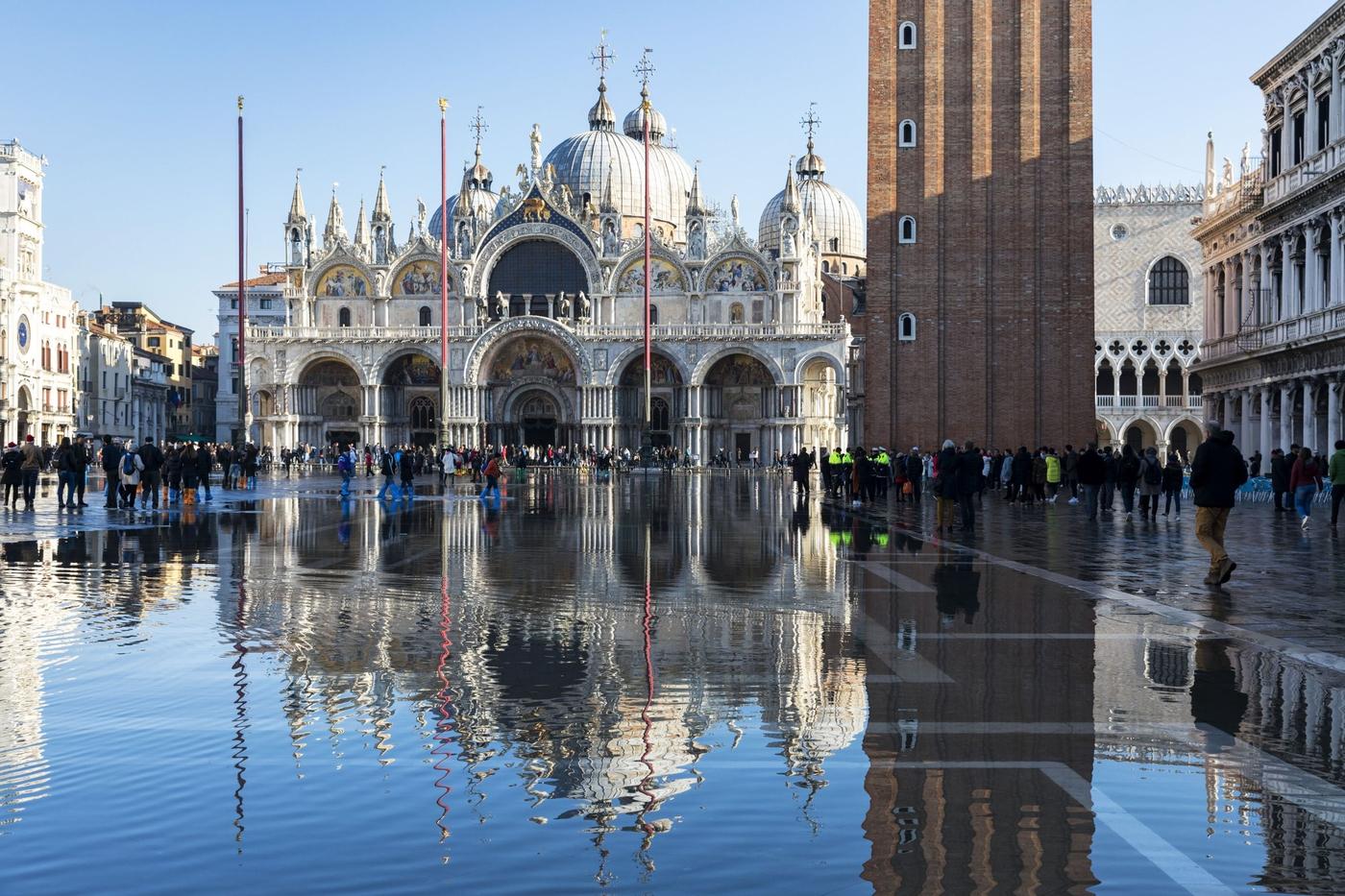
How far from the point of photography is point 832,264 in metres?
97.5

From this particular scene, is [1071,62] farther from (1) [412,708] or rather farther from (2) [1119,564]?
(1) [412,708]

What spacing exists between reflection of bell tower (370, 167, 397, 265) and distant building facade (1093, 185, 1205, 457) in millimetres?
37041

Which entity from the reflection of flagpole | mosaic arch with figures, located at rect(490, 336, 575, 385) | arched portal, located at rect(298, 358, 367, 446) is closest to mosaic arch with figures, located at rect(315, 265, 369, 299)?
arched portal, located at rect(298, 358, 367, 446)

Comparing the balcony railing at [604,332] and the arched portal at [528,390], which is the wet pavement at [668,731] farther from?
the arched portal at [528,390]

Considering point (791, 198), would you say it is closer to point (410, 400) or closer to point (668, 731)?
point (410, 400)

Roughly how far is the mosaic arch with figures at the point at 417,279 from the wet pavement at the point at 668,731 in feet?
207

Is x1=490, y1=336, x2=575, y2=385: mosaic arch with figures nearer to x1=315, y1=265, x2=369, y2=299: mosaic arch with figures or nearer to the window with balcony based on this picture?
x1=315, y1=265, x2=369, y2=299: mosaic arch with figures

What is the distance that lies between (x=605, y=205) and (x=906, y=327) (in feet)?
126

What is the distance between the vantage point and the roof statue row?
7594cm

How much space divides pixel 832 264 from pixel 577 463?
114ft

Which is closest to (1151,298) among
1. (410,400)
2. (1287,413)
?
(1287,413)

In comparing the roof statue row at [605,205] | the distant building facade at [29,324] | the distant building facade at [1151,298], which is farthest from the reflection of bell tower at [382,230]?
the distant building facade at [1151,298]

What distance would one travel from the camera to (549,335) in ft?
241

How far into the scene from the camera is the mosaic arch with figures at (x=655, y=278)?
74250 mm
